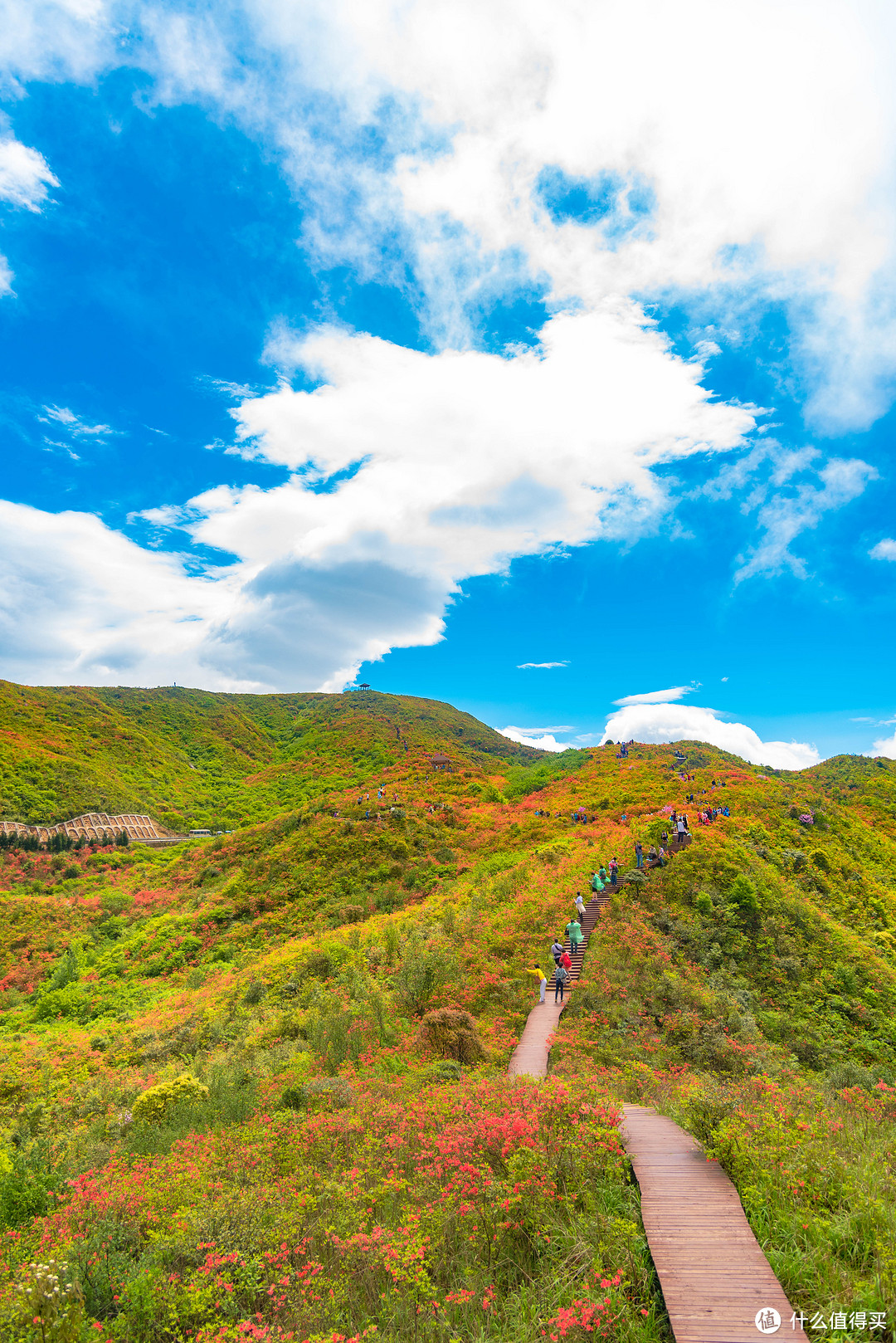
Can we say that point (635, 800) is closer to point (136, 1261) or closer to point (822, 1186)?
point (822, 1186)

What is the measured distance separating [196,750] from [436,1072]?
296 feet

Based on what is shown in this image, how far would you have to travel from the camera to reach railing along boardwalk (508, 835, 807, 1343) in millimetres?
5590

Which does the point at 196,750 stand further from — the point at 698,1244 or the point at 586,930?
the point at 698,1244

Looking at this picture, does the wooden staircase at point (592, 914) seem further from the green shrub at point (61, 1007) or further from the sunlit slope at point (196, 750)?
the sunlit slope at point (196, 750)

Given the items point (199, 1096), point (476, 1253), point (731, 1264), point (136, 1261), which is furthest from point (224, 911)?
point (731, 1264)

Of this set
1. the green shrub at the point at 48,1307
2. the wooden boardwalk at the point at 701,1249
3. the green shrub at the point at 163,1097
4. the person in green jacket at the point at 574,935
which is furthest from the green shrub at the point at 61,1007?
the wooden boardwalk at the point at 701,1249

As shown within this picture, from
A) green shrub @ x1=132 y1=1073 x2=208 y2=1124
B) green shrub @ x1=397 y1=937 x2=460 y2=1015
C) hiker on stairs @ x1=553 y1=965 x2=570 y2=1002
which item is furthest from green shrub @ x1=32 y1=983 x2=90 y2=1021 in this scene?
hiker on stairs @ x1=553 y1=965 x2=570 y2=1002

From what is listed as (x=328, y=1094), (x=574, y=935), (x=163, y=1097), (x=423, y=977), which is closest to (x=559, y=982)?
(x=574, y=935)

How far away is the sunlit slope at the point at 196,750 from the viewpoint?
59.1 m

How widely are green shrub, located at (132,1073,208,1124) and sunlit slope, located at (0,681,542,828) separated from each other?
49.3m

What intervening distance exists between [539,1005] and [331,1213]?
30.1 ft

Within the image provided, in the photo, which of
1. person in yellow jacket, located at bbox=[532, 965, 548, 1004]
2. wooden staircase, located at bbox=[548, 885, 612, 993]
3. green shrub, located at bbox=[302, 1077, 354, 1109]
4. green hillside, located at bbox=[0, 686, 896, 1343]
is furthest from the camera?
wooden staircase, located at bbox=[548, 885, 612, 993]

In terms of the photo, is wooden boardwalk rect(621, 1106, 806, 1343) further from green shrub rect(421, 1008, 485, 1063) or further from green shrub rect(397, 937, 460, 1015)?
green shrub rect(397, 937, 460, 1015)

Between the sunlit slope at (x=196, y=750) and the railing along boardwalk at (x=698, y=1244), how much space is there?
54.8 meters
